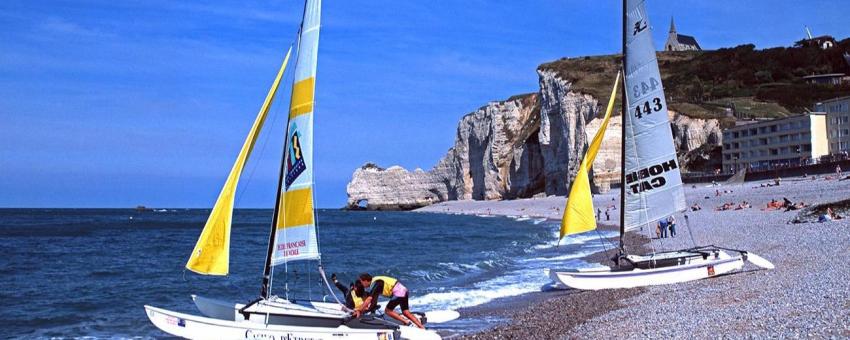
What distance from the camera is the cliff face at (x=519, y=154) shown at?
275 ft

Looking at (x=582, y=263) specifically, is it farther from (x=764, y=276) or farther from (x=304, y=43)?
(x=304, y=43)

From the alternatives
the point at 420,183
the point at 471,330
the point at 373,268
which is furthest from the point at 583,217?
the point at 420,183

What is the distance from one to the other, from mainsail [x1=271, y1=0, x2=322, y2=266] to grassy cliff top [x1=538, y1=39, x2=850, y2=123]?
3115 inches

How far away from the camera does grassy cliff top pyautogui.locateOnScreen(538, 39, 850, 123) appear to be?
9722 centimetres

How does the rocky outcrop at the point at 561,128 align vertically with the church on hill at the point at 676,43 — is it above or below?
below

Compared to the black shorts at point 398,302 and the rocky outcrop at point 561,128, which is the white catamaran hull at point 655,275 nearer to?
the black shorts at point 398,302

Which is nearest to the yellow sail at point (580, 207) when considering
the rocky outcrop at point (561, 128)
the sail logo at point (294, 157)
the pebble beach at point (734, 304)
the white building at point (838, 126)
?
the pebble beach at point (734, 304)

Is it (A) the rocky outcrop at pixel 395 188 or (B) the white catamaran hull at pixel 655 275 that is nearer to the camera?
(B) the white catamaran hull at pixel 655 275

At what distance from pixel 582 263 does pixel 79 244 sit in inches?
1295

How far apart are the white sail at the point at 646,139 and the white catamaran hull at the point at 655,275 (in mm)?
2035

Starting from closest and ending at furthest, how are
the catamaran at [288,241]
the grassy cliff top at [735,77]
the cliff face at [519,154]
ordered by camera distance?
the catamaran at [288,241] < the cliff face at [519,154] < the grassy cliff top at [735,77]

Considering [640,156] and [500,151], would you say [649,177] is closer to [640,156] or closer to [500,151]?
[640,156]

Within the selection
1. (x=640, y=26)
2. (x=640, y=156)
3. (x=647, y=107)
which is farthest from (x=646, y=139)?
(x=640, y=26)

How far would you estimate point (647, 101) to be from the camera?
18.2 meters
